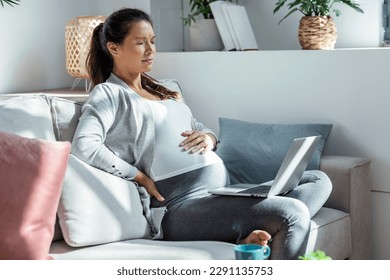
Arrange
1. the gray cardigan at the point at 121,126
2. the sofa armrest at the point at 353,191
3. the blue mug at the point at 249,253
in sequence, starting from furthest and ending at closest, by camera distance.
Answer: the sofa armrest at the point at 353,191, the gray cardigan at the point at 121,126, the blue mug at the point at 249,253

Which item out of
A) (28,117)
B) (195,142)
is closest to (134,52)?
(195,142)

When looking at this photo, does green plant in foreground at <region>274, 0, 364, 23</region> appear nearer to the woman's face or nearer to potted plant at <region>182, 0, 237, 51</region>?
potted plant at <region>182, 0, 237, 51</region>

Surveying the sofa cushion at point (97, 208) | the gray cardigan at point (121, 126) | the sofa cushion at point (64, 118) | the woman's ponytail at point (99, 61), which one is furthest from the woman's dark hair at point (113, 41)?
the sofa cushion at point (97, 208)

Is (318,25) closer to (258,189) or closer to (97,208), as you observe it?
(258,189)

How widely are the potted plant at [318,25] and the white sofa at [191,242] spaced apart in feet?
1.68

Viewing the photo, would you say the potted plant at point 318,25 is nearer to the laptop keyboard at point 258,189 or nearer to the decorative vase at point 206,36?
the decorative vase at point 206,36

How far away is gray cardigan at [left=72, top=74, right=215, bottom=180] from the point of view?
2795mm

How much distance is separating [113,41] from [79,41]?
0.71 meters

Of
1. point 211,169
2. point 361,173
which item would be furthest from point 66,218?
point 361,173

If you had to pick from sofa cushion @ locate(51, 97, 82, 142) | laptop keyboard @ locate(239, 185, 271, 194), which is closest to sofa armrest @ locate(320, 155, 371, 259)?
laptop keyboard @ locate(239, 185, 271, 194)

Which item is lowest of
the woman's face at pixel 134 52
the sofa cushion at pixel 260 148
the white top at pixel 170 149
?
the sofa cushion at pixel 260 148

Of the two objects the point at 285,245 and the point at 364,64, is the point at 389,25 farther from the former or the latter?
the point at 285,245

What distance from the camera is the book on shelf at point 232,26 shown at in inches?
149

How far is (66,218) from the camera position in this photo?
2611mm
